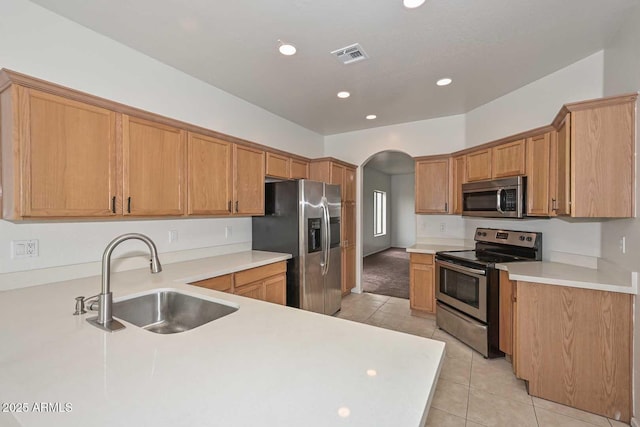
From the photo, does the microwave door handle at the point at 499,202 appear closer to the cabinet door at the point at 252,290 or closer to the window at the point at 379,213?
the cabinet door at the point at 252,290

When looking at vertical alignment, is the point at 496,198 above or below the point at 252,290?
above

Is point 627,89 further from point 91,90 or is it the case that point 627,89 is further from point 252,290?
point 91,90

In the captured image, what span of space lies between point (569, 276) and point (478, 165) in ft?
5.25

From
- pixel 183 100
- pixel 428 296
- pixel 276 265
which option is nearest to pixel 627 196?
pixel 428 296

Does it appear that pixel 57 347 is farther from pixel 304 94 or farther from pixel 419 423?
pixel 304 94

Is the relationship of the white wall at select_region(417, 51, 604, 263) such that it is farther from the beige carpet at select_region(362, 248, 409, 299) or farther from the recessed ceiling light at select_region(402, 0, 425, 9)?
the recessed ceiling light at select_region(402, 0, 425, 9)

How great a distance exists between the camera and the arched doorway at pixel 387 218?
20.7 ft

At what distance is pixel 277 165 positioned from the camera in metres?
3.51

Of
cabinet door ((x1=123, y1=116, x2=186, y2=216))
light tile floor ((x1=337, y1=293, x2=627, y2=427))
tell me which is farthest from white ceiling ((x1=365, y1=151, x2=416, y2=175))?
cabinet door ((x1=123, y1=116, x2=186, y2=216))

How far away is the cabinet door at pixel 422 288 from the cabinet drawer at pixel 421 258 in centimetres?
4

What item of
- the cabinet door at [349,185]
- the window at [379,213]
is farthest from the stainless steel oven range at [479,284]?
the window at [379,213]

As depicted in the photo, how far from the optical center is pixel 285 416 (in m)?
0.66

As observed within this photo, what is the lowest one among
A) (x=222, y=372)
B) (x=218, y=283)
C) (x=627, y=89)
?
(x=218, y=283)

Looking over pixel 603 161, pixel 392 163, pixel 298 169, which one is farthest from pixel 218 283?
pixel 392 163
